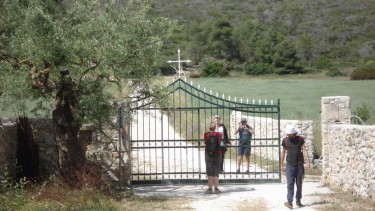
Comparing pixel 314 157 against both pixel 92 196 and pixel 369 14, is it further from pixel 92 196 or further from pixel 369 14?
pixel 369 14

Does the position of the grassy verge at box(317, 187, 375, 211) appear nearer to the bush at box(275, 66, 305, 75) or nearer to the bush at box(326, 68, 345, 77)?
the bush at box(326, 68, 345, 77)

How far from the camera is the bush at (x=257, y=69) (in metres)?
81.1

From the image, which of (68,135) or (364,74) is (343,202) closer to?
(68,135)

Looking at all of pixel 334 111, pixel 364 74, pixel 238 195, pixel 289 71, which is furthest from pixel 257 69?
pixel 238 195

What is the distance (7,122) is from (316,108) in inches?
1094

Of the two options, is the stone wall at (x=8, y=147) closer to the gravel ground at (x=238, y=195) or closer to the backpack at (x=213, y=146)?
the gravel ground at (x=238, y=195)

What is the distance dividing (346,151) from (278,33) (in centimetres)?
8184

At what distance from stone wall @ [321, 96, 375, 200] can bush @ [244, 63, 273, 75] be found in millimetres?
63459

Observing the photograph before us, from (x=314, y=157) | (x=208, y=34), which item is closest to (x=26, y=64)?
(x=314, y=157)

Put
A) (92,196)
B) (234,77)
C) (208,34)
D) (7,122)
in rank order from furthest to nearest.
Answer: (208,34) → (234,77) → (7,122) → (92,196)

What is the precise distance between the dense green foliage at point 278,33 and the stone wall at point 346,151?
56062 millimetres

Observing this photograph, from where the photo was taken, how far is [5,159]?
1505 centimetres

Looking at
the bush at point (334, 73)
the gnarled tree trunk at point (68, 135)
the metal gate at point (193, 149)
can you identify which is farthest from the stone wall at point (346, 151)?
the bush at point (334, 73)

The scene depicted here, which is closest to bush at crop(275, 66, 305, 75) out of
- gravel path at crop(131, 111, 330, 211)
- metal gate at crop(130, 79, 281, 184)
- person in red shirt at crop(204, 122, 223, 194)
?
metal gate at crop(130, 79, 281, 184)
